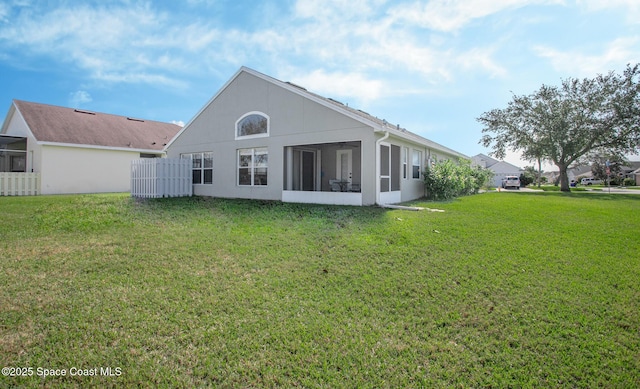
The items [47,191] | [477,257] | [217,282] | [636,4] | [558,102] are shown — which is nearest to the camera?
[217,282]

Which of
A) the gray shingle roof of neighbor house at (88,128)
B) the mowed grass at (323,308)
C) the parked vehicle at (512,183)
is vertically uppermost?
the gray shingle roof of neighbor house at (88,128)

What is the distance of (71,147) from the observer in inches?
733

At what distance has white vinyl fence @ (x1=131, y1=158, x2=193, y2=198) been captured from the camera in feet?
48.8

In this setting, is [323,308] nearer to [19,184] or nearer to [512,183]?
[19,184]

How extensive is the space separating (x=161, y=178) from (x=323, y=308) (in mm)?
13653

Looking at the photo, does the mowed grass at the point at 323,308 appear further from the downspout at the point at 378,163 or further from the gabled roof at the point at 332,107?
the gabled roof at the point at 332,107

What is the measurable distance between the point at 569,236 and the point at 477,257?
3192 mm

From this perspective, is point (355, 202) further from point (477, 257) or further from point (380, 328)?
point (380, 328)

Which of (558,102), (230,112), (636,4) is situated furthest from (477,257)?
(558,102)

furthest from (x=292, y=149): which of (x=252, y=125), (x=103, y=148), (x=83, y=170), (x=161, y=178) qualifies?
(x=83, y=170)

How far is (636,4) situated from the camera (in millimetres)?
7691

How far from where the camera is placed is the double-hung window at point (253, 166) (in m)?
13.6

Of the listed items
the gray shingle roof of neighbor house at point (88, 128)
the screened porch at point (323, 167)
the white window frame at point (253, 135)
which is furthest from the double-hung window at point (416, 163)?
the gray shingle roof of neighbor house at point (88, 128)

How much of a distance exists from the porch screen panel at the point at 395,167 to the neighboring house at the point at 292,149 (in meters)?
0.04
